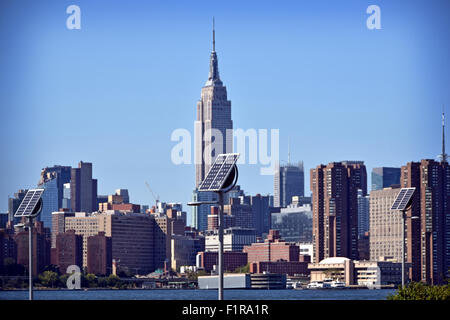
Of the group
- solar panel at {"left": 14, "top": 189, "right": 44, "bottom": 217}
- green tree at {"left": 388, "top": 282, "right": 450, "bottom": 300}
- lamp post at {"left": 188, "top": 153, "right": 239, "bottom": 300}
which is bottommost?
green tree at {"left": 388, "top": 282, "right": 450, "bottom": 300}

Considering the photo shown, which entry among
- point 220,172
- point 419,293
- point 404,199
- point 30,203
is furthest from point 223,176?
point 404,199

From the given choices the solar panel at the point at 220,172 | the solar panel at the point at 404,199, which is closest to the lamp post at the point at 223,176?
the solar panel at the point at 220,172

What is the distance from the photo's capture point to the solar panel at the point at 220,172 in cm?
2800

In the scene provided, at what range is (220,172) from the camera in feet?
94.3

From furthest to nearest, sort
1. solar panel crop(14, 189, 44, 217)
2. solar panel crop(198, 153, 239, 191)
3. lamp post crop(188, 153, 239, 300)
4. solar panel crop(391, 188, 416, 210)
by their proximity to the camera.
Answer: solar panel crop(391, 188, 416, 210)
solar panel crop(14, 189, 44, 217)
solar panel crop(198, 153, 239, 191)
lamp post crop(188, 153, 239, 300)

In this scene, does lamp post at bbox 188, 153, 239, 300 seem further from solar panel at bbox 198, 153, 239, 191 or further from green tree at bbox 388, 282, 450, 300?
green tree at bbox 388, 282, 450, 300

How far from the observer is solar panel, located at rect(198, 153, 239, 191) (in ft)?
91.9

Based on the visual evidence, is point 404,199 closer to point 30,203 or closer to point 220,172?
point 30,203

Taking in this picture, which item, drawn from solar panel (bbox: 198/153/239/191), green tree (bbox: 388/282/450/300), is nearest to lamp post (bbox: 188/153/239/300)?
solar panel (bbox: 198/153/239/191)
